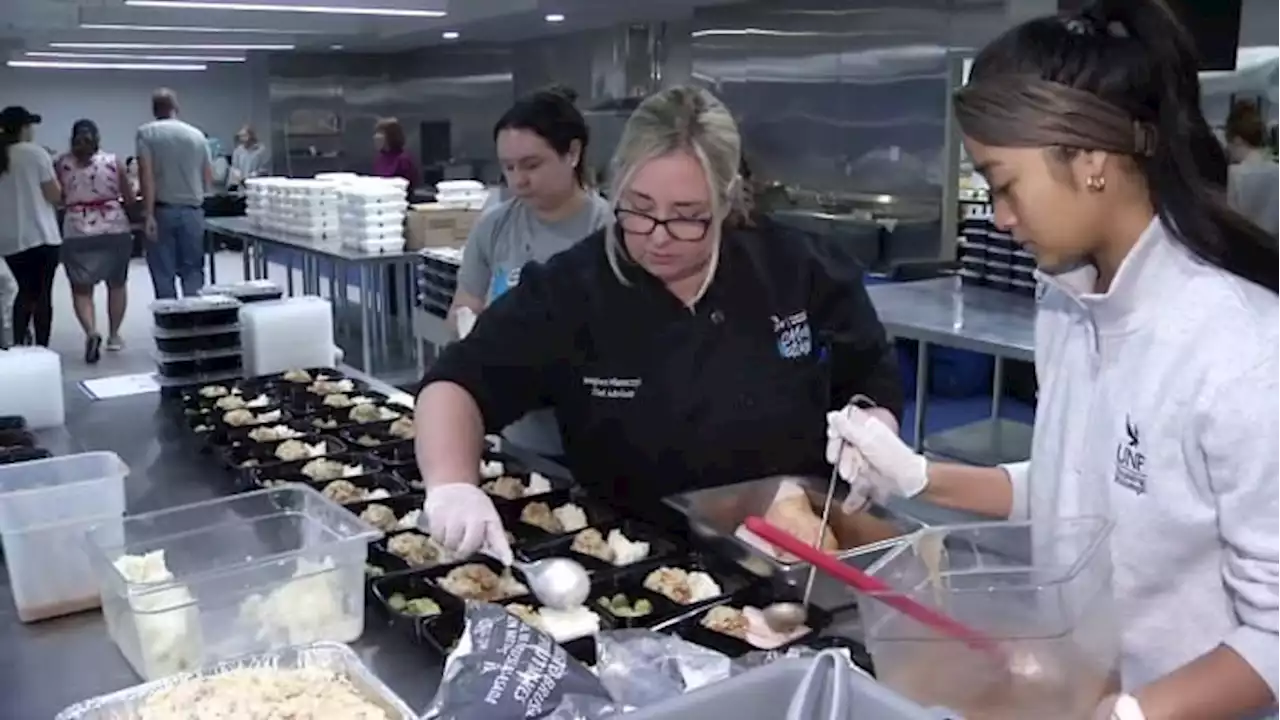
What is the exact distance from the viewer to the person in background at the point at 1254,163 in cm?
440

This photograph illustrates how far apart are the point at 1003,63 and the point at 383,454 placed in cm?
123

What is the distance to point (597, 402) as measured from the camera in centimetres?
165

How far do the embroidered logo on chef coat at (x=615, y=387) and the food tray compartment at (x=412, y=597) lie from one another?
1.33ft

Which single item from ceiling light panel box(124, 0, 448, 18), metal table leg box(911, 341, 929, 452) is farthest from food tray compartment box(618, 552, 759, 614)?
metal table leg box(911, 341, 929, 452)

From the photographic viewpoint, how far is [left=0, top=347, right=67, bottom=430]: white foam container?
218 cm

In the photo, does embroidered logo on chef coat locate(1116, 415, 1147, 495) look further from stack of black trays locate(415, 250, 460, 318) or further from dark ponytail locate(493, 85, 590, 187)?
stack of black trays locate(415, 250, 460, 318)

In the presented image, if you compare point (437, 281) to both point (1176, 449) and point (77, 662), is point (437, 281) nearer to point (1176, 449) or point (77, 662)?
point (77, 662)

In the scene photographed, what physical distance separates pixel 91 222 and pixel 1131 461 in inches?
248

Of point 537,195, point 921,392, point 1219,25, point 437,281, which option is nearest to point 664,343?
point 537,195

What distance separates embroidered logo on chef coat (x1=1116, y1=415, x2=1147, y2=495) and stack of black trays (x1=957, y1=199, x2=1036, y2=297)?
3.07 m

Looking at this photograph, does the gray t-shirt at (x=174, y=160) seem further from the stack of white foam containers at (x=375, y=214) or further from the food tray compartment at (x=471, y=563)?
the food tray compartment at (x=471, y=563)

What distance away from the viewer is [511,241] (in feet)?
8.42

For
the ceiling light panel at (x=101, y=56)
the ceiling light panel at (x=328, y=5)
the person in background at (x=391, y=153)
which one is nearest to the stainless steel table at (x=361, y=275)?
the person in background at (x=391, y=153)

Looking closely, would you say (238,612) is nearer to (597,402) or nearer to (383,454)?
(597,402)
